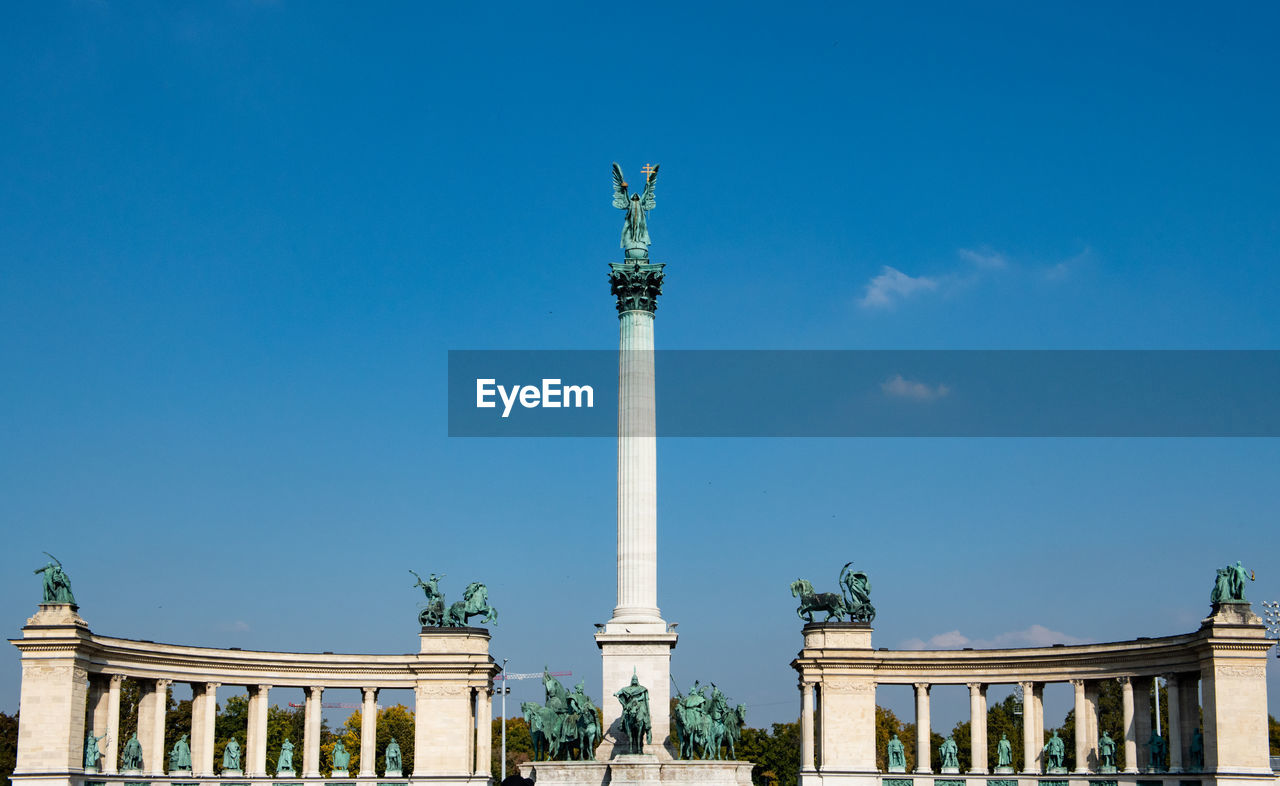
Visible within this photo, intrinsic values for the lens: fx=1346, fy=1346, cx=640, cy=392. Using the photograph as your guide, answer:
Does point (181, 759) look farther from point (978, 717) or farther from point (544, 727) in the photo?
point (978, 717)

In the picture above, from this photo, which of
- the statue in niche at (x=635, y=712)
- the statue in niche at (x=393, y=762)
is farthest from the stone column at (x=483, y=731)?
the statue in niche at (x=635, y=712)

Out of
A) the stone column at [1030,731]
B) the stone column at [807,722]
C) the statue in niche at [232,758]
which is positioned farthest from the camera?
the stone column at [807,722]

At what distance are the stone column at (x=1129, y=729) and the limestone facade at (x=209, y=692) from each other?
37585mm

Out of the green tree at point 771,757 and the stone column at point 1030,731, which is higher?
the stone column at point 1030,731

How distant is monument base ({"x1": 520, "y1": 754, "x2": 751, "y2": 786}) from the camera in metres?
62.5

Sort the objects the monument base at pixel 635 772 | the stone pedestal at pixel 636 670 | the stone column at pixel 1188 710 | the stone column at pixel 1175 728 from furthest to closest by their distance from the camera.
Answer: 1. the stone column at pixel 1188 710
2. the stone column at pixel 1175 728
3. the stone pedestal at pixel 636 670
4. the monument base at pixel 635 772

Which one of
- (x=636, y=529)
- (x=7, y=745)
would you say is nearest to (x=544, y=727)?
(x=636, y=529)

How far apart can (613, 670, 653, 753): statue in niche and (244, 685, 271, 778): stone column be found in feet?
93.2

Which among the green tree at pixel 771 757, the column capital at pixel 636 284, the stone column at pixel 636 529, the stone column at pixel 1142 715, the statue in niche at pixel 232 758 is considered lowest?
the green tree at pixel 771 757

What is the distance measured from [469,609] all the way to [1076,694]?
37.0 metres

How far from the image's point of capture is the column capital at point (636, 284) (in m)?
73.1

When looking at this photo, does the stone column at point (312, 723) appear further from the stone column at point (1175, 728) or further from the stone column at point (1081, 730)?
the stone column at point (1175, 728)

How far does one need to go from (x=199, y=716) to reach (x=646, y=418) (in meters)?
32.5

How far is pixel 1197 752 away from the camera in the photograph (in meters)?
72.2
